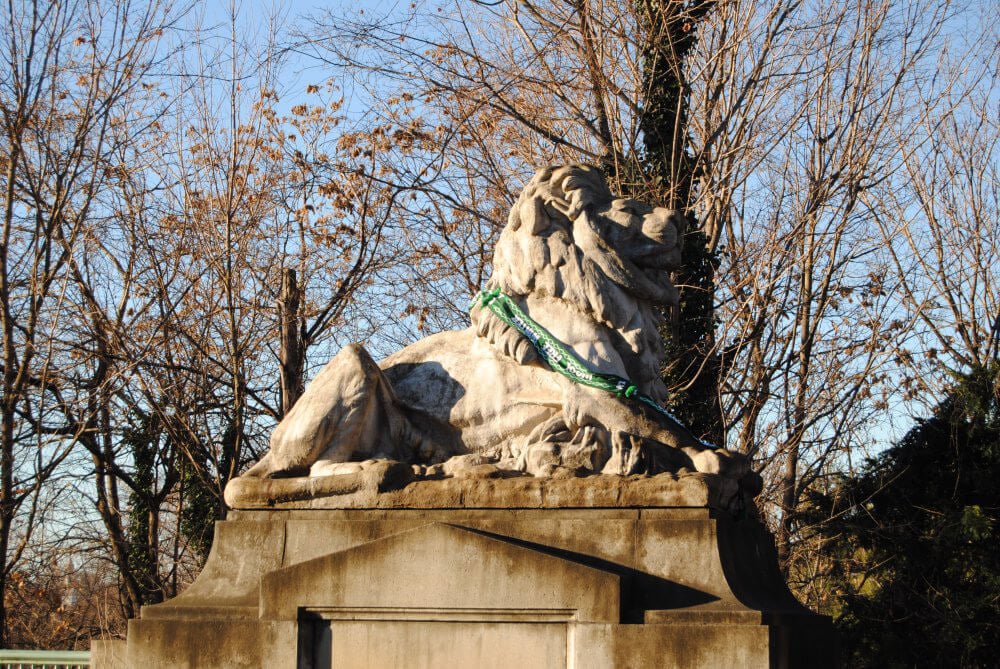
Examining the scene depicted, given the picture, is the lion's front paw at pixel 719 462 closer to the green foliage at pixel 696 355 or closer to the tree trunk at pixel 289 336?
the green foliage at pixel 696 355

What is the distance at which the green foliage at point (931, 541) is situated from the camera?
1171 centimetres

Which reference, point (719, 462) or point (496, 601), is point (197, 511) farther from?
point (719, 462)

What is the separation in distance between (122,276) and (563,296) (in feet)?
34.9

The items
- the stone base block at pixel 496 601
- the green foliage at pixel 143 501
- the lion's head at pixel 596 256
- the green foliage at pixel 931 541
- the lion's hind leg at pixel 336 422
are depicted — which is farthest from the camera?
the green foliage at pixel 143 501

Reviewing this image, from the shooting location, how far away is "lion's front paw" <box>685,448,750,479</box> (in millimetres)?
6539

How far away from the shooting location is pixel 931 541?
40.0 ft

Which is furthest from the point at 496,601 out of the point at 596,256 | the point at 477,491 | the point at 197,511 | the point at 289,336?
the point at 197,511

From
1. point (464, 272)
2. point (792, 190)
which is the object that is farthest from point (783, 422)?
point (464, 272)

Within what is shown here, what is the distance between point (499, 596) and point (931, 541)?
7327 mm

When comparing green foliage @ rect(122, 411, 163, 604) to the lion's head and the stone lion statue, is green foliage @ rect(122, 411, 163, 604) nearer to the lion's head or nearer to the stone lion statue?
the stone lion statue

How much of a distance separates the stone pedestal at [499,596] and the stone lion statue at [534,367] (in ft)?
1.51

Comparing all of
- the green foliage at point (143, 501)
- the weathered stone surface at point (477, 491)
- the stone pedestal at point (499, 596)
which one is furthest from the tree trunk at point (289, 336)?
the stone pedestal at point (499, 596)

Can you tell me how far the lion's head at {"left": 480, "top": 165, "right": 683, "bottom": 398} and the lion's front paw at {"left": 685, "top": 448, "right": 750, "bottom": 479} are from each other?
75 centimetres

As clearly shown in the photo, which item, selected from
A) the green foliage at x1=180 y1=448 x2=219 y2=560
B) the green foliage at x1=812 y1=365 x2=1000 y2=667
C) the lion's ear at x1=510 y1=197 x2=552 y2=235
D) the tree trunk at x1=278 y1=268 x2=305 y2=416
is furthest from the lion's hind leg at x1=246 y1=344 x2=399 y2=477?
the green foliage at x1=180 y1=448 x2=219 y2=560
